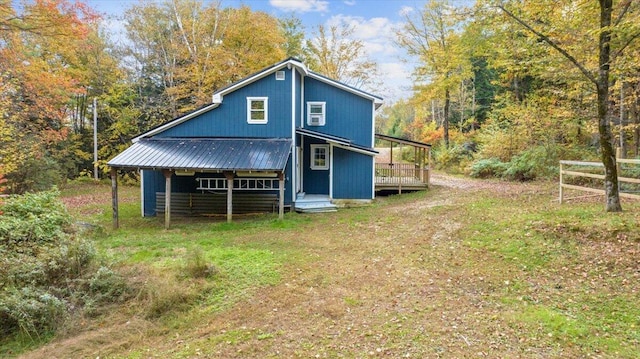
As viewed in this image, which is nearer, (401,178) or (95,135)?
(401,178)

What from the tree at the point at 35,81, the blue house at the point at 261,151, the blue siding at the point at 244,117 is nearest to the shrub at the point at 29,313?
the blue house at the point at 261,151

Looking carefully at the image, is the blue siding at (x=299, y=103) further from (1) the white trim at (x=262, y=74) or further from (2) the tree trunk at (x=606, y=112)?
(2) the tree trunk at (x=606, y=112)

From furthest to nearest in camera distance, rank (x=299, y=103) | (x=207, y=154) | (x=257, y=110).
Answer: (x=299, y=103) → (x=257, y=110) → (x=207, y=154)

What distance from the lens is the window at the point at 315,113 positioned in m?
16.2

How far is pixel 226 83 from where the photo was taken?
24188mm

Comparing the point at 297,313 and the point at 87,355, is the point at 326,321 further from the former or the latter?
the point at 87,355

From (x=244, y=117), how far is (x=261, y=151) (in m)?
2.28

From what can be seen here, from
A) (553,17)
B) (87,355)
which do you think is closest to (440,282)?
(87,355)

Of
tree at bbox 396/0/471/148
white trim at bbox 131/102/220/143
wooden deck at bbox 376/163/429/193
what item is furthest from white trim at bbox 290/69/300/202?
tree at bbox 396/0/471/148

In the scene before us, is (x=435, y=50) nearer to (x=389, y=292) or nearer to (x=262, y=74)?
(x=262, y=74)

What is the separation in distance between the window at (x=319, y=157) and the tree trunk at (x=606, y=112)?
9.97 metres

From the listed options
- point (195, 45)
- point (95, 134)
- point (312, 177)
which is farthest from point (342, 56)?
point (95, 134)

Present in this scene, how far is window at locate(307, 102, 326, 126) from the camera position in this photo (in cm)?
1622

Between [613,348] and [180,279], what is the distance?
6621 mm
